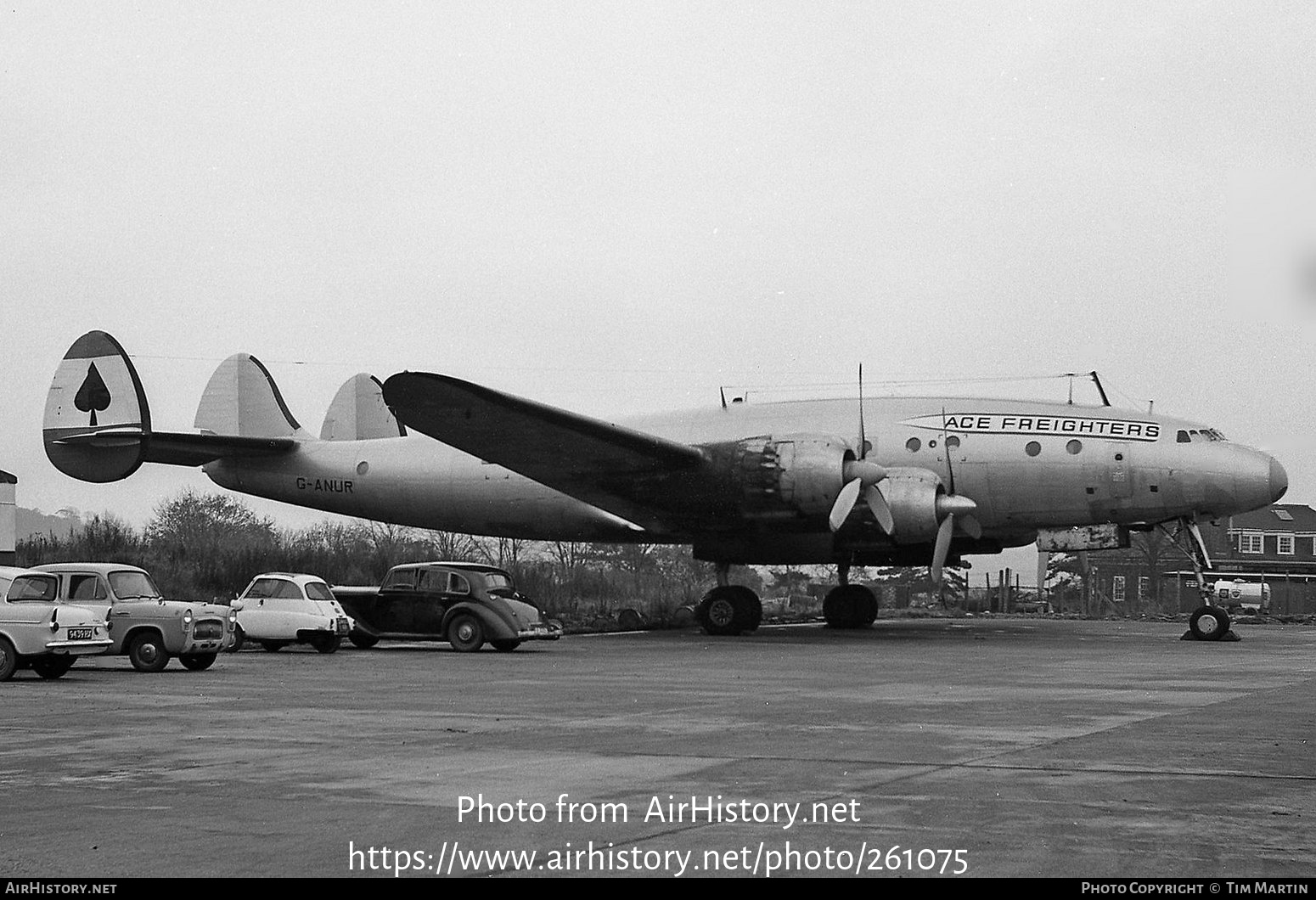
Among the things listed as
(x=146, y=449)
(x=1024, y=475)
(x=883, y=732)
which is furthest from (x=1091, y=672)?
(x=146, y=449)

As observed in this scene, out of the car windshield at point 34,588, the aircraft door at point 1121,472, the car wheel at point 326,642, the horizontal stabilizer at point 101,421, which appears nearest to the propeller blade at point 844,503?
the aircraft door at point 1121,472

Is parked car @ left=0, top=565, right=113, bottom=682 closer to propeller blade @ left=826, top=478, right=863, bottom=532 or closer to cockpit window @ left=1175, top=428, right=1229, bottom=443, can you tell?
propeller blade @ left=826, top=478, right=863, bottom=532

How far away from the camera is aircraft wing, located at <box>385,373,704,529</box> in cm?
2442

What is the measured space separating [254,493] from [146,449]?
3.19 meters

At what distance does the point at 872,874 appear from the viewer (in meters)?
5.82

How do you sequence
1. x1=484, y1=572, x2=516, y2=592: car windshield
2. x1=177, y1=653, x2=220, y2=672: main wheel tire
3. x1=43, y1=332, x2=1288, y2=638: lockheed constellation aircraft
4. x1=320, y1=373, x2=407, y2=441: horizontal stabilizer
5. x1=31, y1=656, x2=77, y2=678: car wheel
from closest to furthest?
1. x1=31, y1=656, x2=77, y2=678: car wheel
2. x1=177, y1=653, x2=220, y2=672: main wheel tire
3. x1=484, y1=572, x2=516, y2=592: car windshield
4. x1=43, y1=332, x2=1288, y2=638: lockheed constellation aircraft
5. x1=320, y1=373, x2=407, y2=441: horizontal stabilizer

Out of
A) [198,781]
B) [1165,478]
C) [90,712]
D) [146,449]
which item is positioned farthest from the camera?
[146,449]

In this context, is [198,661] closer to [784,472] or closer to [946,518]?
[784,472]

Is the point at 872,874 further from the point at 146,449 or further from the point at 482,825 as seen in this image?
the point at 146,449

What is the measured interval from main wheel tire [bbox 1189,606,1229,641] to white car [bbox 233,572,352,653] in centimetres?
1593

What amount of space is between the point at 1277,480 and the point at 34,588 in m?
21.2

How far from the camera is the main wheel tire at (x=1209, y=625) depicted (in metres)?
27.0

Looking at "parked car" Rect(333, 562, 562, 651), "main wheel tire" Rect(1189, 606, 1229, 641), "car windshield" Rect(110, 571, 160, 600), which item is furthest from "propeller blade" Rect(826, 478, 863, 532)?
"car windshield" Rect(110, 571, 160, 600)

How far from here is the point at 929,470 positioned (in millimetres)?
27531
